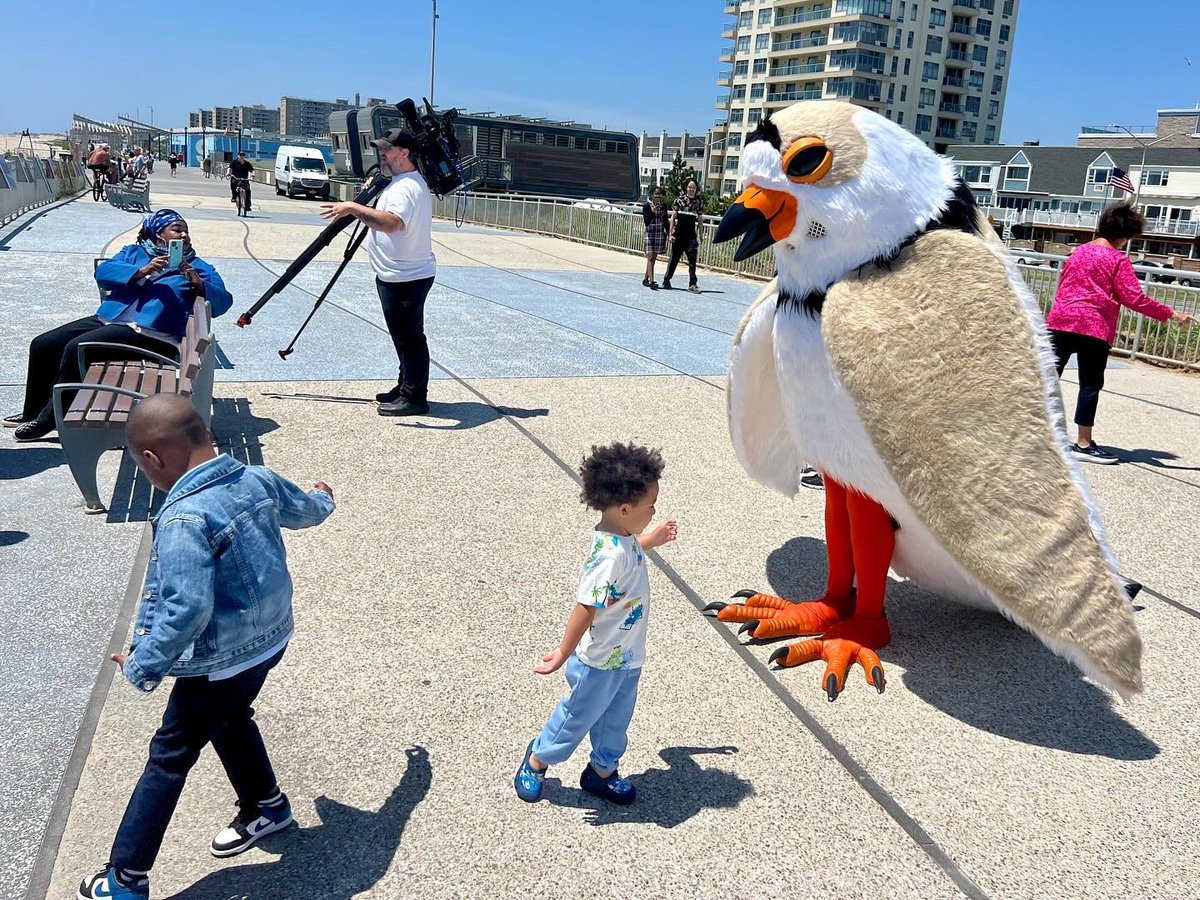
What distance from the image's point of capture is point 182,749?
7.01 feet

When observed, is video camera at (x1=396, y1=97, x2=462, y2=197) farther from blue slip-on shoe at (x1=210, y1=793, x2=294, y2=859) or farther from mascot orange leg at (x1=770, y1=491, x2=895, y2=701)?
blue slip-on shoe at (x1=210, y1=793, x2=294, y2=859)

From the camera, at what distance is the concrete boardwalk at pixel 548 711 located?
2.34 metres

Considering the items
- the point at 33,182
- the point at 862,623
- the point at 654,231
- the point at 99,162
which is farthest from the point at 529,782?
the point at 99,162

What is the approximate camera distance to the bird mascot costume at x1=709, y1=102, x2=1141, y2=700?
8.93ft

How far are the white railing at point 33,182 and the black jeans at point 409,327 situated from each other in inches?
493

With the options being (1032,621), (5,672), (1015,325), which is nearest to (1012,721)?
(1032,621)

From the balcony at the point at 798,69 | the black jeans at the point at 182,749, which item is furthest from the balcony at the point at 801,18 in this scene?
the black jeans at the point at 182,749

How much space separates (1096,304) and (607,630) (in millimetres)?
5349

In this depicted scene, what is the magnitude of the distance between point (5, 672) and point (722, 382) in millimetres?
5878

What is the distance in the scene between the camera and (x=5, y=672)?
299 centimetres

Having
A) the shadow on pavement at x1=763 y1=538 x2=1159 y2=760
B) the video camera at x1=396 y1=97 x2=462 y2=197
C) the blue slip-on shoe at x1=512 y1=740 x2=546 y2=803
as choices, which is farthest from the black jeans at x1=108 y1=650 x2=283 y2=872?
the video camera at x1=396 y1=97 x2=462 y2=197

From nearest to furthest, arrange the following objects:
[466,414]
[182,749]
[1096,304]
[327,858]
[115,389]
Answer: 1. [182,749]
2. [327,858]
3. [115,389]
4. [1096,304]
5. [466,414]

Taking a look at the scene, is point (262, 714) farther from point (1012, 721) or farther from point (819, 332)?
point (1012, 721)

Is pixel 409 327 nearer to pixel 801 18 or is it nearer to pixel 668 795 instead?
pixel 668 795
